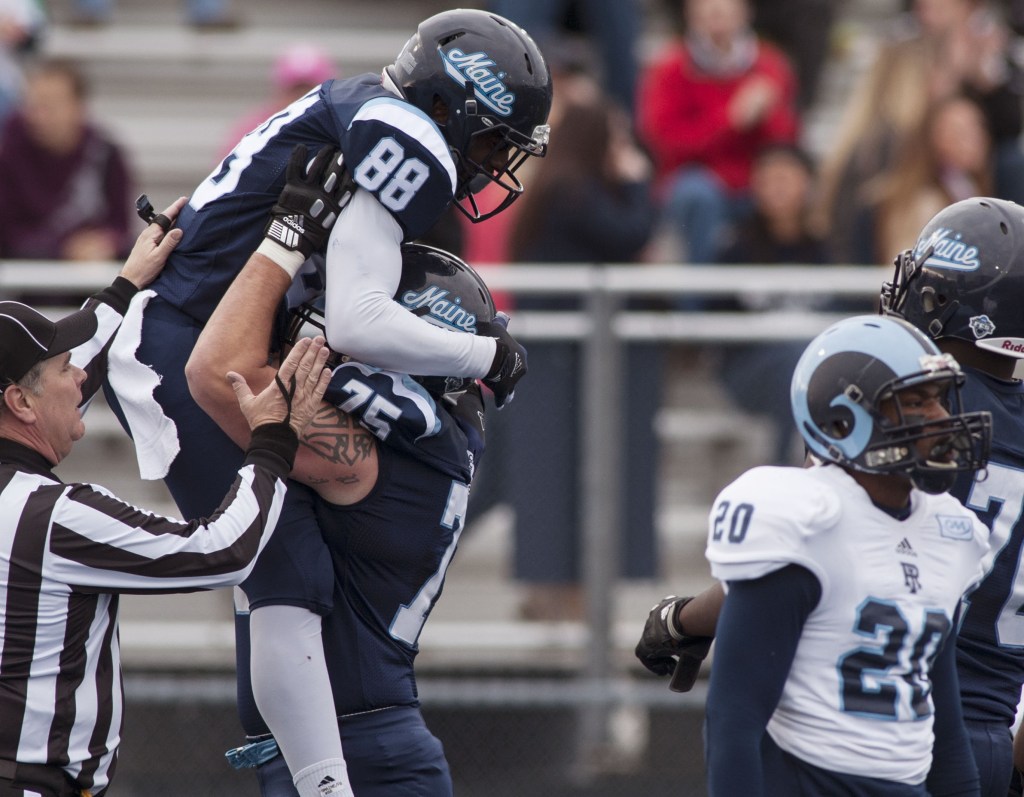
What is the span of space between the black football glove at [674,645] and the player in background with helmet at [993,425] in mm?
557

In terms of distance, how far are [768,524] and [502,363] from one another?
36.5 inches

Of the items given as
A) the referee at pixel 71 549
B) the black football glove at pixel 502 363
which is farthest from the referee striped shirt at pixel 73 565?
the black football glove at pixel 502 363

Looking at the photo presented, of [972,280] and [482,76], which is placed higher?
[482,76]

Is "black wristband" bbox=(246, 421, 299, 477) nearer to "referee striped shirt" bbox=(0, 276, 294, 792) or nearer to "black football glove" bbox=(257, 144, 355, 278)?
"referee striped shirt" bbox=(0, 276, 294, 792)

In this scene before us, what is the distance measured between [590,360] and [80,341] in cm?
292

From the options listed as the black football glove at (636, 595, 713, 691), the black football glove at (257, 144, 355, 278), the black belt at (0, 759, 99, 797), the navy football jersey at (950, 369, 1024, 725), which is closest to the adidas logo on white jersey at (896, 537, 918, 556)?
the navy football jersey at (950, 369, 1024, 725)

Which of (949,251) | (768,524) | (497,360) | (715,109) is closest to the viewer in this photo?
(768,524)

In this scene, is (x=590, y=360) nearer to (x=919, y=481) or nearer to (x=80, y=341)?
(x=80, y=341)

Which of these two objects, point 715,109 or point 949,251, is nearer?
point 949,251

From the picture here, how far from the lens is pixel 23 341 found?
3268 millimetres

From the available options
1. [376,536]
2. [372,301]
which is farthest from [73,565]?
[372,301]

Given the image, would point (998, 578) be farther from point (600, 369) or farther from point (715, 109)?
point (715, 109)

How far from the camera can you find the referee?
3.17m

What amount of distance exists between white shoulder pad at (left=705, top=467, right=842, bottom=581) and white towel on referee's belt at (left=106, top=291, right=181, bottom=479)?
132cm
